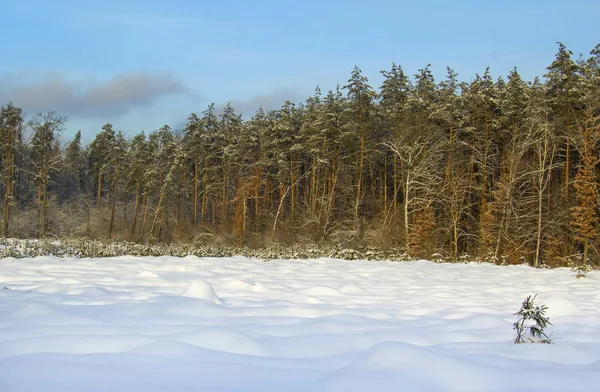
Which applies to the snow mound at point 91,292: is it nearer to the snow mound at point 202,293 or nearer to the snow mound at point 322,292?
the snow mound at point 202,293

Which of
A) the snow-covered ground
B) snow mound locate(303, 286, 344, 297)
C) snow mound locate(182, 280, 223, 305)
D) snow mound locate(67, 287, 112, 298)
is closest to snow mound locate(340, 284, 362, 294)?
the snow-covered ground

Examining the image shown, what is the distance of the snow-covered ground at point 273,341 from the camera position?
2.38 meters

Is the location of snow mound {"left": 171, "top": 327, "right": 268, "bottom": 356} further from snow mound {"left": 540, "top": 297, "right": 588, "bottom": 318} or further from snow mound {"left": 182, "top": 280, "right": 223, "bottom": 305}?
snow mound {"left": 540, "top": 297, "right": 588, "bottom": 318}

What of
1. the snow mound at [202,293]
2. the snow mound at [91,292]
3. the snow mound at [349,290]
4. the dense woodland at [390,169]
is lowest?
the snow mound at [91,292]

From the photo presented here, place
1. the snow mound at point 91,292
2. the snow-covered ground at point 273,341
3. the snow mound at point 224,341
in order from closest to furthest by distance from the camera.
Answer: the snow-covered ground at point 273,341
the snow mound at point 224,341
the snow mound at point 91,292

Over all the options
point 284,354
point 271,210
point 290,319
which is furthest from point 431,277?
point 271,210

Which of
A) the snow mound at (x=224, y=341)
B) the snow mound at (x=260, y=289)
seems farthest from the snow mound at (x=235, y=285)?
the snow mound at (x=224, y=341)

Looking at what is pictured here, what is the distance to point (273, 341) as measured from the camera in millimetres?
3379

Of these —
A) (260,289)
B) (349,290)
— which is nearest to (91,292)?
(260,289)

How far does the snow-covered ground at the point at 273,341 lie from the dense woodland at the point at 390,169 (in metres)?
12.3

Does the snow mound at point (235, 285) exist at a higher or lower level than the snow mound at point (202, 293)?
lower

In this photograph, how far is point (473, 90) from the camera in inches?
1197

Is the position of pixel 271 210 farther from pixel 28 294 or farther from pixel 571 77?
pixel 28 294

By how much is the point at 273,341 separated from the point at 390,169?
34.0 m
